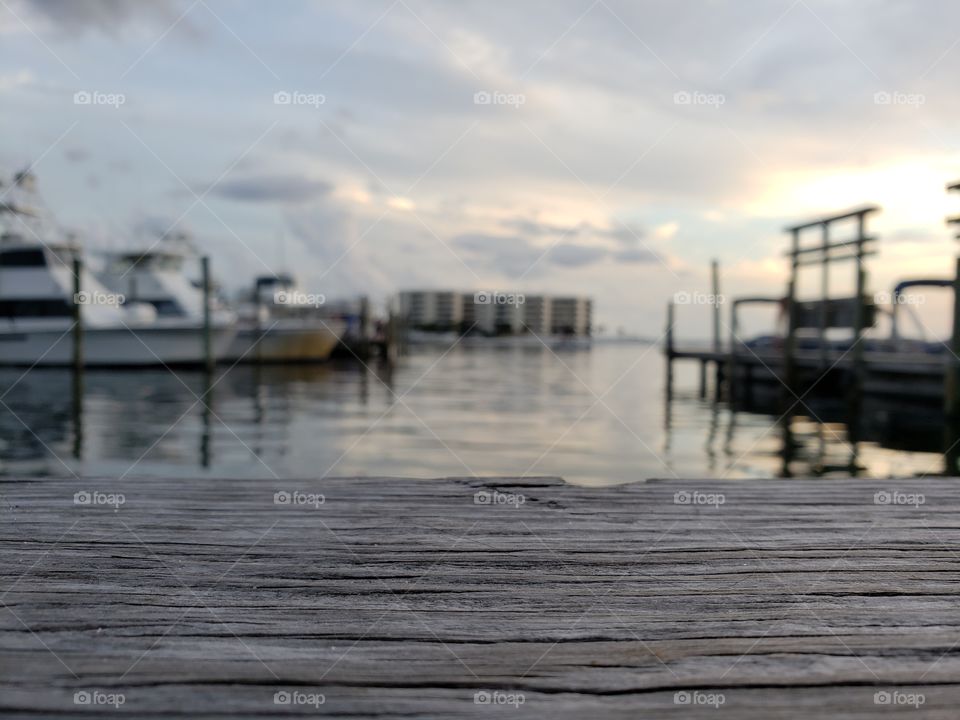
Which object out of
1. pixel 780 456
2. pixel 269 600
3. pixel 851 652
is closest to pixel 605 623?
pixel 851 652

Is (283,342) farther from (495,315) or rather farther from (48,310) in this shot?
(495,315)

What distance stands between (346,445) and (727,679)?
11.1m

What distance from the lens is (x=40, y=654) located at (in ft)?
6.93

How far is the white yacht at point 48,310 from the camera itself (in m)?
29.7

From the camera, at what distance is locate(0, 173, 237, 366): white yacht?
29.7 meters

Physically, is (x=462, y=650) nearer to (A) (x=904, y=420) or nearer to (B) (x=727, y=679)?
(B) (x=727, y=679)

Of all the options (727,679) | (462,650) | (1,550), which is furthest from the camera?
(1,550)

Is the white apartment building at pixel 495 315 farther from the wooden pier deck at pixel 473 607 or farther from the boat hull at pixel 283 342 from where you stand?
the wooden pier deck at pixel 473 607

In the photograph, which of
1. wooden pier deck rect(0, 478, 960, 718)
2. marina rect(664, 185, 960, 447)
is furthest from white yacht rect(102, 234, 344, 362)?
wooden pier deck rect(0, 478, 960, 718)

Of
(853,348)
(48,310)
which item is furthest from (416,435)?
(48,310)

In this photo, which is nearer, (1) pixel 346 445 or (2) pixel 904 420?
(1) pixel 346 445

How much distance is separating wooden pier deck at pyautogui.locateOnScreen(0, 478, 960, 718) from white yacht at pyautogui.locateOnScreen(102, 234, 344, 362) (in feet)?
87.7

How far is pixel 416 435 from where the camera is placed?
45.4 ft

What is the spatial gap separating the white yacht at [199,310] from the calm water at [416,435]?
898cm
